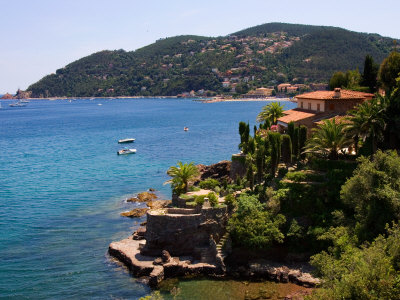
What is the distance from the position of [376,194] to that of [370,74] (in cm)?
3647

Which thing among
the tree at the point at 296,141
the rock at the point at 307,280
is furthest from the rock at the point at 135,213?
the rock at the point at 307,280

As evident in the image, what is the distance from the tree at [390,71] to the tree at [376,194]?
59.2 ft

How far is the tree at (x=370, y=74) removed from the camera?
5559cm

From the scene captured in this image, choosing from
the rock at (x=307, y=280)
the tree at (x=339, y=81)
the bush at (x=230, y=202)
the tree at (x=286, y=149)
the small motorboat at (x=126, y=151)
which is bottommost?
the rock at (x=307, y=280)

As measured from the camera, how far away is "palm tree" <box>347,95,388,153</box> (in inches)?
1233

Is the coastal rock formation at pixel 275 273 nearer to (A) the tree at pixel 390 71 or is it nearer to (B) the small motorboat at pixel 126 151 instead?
(A) the tree at pixel 390 71

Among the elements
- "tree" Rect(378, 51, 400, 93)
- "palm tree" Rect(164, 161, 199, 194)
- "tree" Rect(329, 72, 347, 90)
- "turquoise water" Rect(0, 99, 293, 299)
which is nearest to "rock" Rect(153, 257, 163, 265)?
"turquoise water" Rect(0, 99, 293, 299)

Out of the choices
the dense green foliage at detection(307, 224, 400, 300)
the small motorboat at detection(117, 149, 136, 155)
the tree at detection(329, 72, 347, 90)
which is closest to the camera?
the dense green foliage at detection(307, 224, 400, 300)

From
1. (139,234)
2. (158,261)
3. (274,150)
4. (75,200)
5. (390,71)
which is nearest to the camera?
(158,261)

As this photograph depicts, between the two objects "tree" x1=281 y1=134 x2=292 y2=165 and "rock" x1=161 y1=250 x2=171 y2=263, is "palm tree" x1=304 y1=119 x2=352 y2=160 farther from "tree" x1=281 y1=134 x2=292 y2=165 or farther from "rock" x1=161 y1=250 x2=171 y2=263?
"rock" x1=161 y1=250 x2=171 y2=263

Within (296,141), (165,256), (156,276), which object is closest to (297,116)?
(296,141)

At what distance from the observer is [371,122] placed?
31.3 m

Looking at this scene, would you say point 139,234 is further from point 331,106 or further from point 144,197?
point 331,106

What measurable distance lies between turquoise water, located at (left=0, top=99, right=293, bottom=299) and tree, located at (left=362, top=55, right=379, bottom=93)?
2481cm
